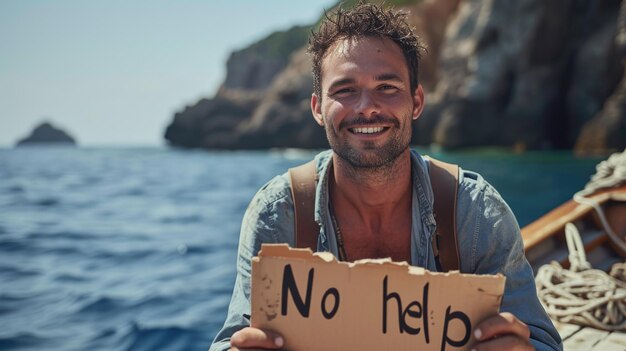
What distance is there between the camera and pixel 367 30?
2.16 meters

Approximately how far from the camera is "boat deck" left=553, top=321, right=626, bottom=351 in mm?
2945

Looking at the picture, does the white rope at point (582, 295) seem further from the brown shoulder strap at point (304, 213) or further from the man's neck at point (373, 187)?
the brown shoulder strap at point (304, 213)

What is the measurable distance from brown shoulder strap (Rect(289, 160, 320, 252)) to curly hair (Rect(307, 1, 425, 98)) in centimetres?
36

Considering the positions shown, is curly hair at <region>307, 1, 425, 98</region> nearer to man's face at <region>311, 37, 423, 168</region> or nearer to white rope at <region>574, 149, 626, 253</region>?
man's face at <region>311, 37, 423, 168</region>

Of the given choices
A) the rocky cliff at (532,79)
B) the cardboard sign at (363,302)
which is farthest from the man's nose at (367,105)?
the rocky cliff at (532,79)

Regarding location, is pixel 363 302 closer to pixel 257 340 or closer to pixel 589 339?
pixel 257 340

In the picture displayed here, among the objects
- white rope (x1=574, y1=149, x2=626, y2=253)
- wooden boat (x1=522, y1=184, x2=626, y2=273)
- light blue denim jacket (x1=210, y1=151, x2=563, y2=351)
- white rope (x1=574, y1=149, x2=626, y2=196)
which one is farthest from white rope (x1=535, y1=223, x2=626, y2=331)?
light blue denim jacket (x1=210, y1=151, x2=563, y2=351)

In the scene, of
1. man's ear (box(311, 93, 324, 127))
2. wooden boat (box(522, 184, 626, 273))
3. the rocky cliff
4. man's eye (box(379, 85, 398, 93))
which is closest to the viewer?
man's eye (box(379, 85, 398, 93))

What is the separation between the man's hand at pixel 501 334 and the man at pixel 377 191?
0.28 meters

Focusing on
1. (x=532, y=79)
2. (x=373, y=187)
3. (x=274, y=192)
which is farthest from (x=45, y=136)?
(x=373, y=187)

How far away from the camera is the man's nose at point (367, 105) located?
81.0 inches

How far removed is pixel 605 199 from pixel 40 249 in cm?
795

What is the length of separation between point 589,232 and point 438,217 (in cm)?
284

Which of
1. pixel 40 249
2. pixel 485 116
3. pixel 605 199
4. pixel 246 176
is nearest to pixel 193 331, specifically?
pixel 605 199
